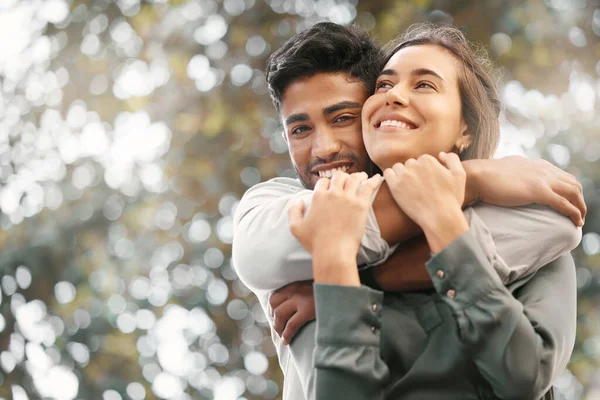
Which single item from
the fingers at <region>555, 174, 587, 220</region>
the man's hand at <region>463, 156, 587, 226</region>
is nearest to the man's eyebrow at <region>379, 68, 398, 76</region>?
the man's hand at <region>463, 156, 587, 226</region>

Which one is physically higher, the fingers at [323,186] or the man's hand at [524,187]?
the fingers at [323,186]

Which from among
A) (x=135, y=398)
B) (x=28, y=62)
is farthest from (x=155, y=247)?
(x=28, y=62)

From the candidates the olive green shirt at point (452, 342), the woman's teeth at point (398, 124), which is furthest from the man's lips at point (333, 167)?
the olive green shirt at point (452, 342)

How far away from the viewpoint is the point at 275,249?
1018 mm

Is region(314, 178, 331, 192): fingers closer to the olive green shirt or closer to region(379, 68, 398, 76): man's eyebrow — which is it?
the olive green shirt

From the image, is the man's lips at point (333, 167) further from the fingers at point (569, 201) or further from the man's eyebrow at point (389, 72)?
the fingers at point (569, 201)

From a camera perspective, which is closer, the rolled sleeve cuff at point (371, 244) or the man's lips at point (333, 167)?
the rolled sleeve cuff at point (371, 244)

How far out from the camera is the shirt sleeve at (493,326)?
35.1 inches

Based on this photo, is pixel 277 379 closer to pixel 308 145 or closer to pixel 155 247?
pixel 155 247

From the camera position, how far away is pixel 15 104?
3088 millimetres

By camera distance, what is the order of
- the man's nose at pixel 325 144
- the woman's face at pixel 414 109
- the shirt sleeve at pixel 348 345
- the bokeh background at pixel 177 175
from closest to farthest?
the shirt sleeve at pixel 348 345
the woman's face at pixel 414 109
the man's nose at pixel 325 144
the bokeh background at pixel 177 175

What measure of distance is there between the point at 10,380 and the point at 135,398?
49 cm

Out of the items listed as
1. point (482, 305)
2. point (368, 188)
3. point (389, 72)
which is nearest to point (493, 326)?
point (482, 305)

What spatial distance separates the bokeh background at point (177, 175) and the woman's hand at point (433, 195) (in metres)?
1.71
